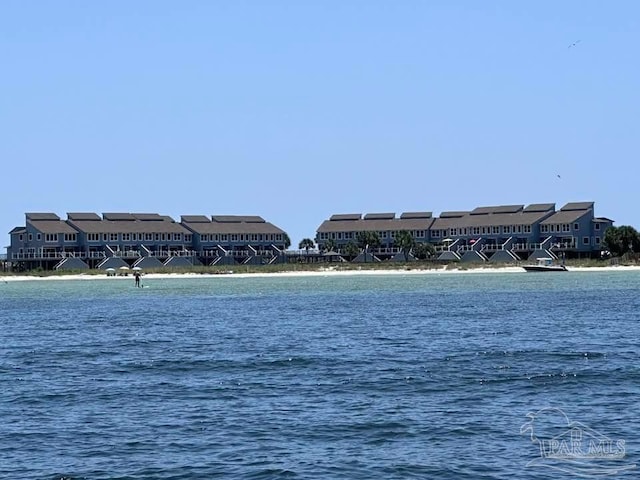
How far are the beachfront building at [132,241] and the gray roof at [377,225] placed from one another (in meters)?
10.2

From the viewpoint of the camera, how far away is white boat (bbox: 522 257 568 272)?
140m

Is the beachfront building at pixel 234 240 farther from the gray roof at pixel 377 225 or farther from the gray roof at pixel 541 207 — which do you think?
the gray roof at pixel 541 207

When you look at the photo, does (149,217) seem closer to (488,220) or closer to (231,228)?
(231,228)

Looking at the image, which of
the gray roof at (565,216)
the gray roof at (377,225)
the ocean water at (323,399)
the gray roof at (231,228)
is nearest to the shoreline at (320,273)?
the gray roof at (565,216)

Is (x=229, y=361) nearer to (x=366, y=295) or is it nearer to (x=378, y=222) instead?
(x=366, y=295)

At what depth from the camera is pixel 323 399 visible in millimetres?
26453

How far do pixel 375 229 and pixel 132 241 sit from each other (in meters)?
40.6

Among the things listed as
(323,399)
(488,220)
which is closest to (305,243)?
(488,220)

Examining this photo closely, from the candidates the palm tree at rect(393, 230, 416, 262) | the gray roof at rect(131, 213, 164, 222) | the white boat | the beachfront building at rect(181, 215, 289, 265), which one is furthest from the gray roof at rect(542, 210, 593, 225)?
the gray roof at rect(131, 213, 164, 222)

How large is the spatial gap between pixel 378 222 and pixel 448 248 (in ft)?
51.0

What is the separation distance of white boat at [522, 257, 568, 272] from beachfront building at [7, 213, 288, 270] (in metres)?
44.0

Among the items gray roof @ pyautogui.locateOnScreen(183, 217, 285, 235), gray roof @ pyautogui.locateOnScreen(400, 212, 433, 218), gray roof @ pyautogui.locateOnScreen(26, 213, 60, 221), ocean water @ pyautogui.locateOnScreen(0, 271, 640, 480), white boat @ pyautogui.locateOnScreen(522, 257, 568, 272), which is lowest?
ocean water @ pyautogui.locateOnScreen(0, 271, 640, 480)

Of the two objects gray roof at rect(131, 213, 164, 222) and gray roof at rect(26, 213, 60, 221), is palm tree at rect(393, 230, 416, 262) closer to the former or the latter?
gray roof at rect(131, 213, 164, 222)

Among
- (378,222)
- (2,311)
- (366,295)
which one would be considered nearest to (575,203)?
(378,222)
